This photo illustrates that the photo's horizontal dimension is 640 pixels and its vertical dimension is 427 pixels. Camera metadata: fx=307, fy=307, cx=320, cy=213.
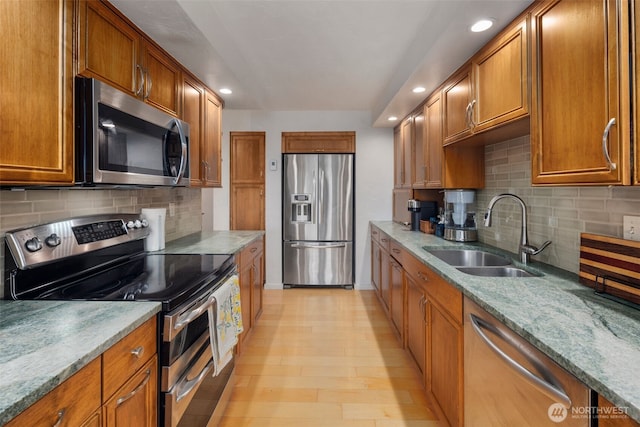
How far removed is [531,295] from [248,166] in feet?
11.9

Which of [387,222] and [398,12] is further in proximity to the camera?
[387,222]

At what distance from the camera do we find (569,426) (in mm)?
773

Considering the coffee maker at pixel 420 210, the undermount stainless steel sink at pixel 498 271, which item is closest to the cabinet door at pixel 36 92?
the undermount stainless steel sink at pixel 498 271

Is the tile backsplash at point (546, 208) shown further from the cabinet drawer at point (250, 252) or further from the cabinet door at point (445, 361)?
the cabinet drawer at point (250, 252)

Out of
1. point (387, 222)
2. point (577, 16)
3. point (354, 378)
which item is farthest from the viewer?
point (387, 222)

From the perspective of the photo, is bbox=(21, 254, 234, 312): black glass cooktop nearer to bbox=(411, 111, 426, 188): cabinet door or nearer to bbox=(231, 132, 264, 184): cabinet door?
bbox=(411, 111, 426, 188): cabinet door

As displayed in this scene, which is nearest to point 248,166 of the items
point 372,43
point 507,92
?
point 372,43

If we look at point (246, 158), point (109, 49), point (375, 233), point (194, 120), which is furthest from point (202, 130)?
point (375, 233)

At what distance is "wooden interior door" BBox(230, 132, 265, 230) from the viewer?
4.18 m

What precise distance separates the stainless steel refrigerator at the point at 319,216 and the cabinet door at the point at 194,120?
172cm

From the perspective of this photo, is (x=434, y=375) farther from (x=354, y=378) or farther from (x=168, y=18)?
(x=168, y=18)

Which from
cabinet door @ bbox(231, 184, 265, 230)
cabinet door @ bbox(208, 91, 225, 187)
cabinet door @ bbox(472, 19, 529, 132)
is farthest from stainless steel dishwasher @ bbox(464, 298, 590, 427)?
cabinet door @ bbox(231, 184, 265, 230)

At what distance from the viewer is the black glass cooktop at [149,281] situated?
3.92 feet

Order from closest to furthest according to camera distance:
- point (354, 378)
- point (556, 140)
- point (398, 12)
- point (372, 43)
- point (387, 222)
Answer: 1. point (556, 140)
2. point (398, 12)
3. point (354, 378)
4. point (372, 43)
5. point (387, 222)
